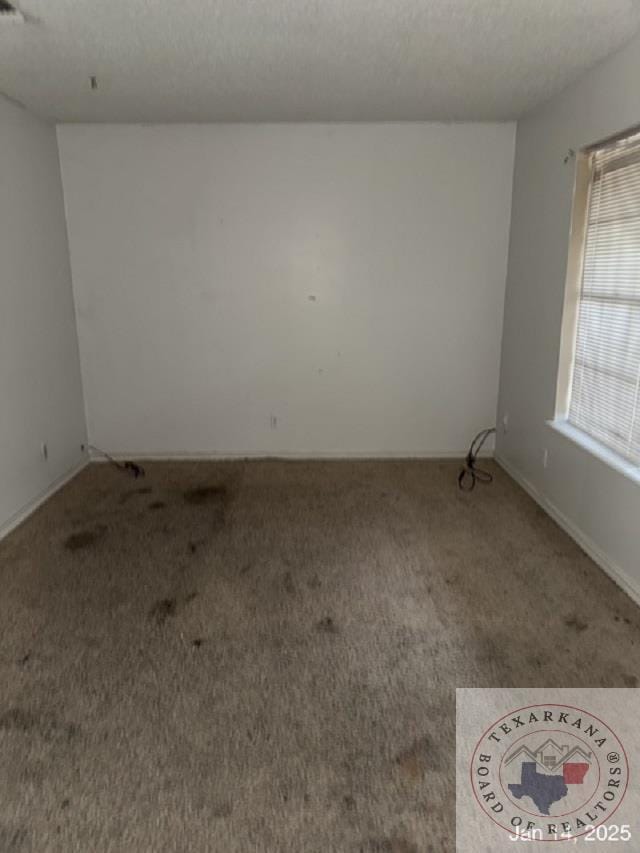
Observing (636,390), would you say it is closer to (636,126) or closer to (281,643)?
(636,126)

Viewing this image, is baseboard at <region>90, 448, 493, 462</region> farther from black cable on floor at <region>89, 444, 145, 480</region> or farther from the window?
the window

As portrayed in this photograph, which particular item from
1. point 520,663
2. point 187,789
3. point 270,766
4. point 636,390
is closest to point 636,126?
point 636,390

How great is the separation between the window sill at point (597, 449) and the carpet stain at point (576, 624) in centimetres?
69

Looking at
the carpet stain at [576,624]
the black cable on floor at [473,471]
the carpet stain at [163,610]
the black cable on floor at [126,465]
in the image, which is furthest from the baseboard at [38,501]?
the carpet stain at [576,624]

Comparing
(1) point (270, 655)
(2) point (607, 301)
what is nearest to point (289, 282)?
(2) point (607, 301)

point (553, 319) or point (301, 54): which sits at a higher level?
point (301, 54)

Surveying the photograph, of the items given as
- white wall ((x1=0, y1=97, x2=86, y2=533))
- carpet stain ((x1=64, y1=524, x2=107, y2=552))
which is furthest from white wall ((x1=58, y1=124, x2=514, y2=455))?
carpet stain ((x1=64, y1=524, x2=107, y2=552))

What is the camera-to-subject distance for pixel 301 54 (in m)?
2.84

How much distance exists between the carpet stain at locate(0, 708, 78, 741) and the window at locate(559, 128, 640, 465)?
8.84ft

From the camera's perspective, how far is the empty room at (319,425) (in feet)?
5.95

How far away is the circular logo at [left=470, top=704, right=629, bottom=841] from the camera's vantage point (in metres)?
1.64

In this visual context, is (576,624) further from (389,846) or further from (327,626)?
(389,846)

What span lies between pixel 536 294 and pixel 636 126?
129 cm

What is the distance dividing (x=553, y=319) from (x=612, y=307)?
22.9 inches
